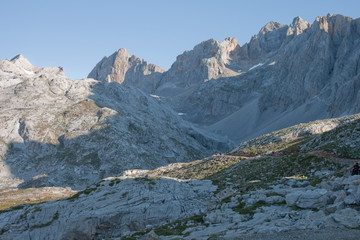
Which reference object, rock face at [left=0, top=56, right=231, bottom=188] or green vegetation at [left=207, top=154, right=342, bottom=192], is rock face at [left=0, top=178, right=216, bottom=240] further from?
rock face at [left=0, top=56, right=231, bottom=188]

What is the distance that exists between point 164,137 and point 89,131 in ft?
127

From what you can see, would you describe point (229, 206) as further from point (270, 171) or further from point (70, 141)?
point (70, 141)

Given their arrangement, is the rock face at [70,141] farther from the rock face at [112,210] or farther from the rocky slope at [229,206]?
the rocky slope at [229,206]

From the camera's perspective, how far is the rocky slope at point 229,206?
2469 centimetres

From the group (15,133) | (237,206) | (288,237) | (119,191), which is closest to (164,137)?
(15,133)

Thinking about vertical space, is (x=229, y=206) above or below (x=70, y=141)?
below

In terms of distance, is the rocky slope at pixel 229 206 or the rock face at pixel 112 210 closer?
the rocky slope at pixel 229 206

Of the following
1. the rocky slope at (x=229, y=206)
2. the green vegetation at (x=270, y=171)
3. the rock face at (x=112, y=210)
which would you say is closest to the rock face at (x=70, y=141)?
the rock face at (x=112, y=210)

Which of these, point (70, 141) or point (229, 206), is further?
point (70, 141)

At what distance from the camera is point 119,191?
49906mm

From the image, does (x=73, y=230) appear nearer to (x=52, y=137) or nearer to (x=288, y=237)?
(x=288, y=237)

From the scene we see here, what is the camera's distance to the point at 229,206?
34.8 m

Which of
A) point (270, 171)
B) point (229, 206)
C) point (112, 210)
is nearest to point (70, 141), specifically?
point (112, 210)

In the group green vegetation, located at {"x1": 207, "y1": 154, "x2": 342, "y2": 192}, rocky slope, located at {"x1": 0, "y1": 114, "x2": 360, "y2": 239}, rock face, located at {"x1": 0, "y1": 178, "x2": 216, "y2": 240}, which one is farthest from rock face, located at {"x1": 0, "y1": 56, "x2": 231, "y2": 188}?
green vegetation, located at {"x1": 207, "y1": 154, "x2": 342, "y2": 192}
